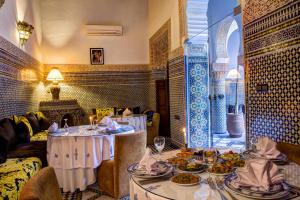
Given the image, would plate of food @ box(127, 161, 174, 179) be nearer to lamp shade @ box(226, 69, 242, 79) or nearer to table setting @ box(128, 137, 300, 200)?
table setting @ box(128, 137, 300, 200)

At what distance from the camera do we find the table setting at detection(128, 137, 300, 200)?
123cm

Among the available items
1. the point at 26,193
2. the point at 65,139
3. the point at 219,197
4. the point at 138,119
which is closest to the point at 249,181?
the point at 219,197

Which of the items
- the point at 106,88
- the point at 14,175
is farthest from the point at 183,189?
the point at 106,88

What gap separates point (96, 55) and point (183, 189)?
7.73 metres

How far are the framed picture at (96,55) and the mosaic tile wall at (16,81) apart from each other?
2.06 meters

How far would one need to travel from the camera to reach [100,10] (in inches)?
336

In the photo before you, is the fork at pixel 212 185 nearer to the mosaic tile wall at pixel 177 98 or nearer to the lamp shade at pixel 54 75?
the mosaic tile wall at pixel 177 98

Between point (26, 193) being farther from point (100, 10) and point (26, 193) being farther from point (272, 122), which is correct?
point (100, 10)

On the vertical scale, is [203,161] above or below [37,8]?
below

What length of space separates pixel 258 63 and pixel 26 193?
2.83 metres

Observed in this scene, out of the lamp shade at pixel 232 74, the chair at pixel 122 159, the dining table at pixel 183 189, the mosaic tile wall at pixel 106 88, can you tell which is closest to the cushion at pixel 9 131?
the chair at pixel 122 159

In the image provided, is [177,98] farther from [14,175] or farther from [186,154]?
[14,175]

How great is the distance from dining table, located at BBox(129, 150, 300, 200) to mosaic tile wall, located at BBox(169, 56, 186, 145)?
3.89 metres

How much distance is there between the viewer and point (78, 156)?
340 cm
